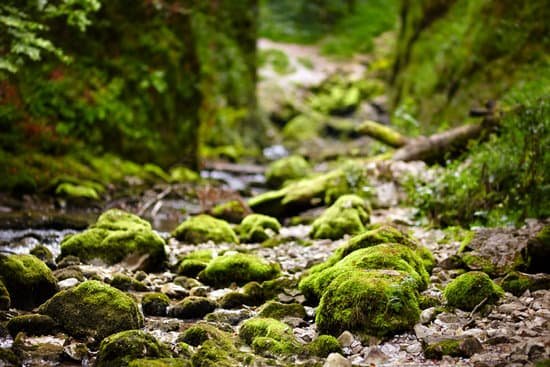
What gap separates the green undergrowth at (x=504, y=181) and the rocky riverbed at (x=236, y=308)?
43 cm

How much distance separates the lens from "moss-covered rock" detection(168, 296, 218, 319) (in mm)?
4223

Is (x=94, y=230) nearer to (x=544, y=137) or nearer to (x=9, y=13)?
(x=9, y=13)

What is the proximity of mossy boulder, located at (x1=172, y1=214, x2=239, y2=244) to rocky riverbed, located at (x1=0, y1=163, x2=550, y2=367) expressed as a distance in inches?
18.2

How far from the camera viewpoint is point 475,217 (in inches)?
258

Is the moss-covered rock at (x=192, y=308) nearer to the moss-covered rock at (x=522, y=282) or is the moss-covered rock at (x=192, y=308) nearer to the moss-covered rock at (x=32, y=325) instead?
the moss-covered rock at (x=32, y=325)

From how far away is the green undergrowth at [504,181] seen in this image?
6094 mm

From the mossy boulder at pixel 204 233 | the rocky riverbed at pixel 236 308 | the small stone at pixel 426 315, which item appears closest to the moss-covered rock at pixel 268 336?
the rocky riverbed at pixel 236 308

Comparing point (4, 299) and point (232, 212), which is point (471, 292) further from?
point (232, 212)

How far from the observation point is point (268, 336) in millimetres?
3617

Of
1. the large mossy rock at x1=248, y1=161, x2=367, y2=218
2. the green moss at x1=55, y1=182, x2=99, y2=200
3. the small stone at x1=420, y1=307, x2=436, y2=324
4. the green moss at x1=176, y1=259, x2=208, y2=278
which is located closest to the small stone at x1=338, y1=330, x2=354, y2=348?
the small stone at x1=420, y1=307, x2=436, y2=324

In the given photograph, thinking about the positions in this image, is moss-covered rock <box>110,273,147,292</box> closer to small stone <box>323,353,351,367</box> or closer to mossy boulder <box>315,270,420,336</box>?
mossy boulder <box>315,270,420,336</box>

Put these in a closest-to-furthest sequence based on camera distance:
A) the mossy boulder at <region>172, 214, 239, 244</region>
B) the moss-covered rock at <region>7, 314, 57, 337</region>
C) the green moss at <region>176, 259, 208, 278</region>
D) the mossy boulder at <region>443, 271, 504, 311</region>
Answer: the moss-covered rock at <region>7, 314, 57, 337</region> → the mossy boulder at <region>443, 271, 504, 311</region> → the green moss at <region>176, 259, 208, 278</region> → the mossy boulder at <region>172, 214, 239, 244</region>

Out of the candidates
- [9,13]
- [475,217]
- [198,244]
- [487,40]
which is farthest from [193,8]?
[475,217]

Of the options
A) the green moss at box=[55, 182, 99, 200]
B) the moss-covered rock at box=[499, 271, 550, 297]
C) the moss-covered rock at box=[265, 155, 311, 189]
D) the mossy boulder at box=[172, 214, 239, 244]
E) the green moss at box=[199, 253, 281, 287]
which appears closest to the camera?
the moss-covered rock at box=[499, 271, 550, 297]
